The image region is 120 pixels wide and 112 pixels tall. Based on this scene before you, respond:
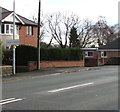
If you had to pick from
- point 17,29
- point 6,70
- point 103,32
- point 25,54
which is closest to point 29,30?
point 17,29

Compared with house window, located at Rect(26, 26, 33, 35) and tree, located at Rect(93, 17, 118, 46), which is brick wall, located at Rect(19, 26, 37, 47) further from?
tree, located at Rect(93, 17, 118, 46)

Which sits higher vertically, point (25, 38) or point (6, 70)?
point (25, 38)

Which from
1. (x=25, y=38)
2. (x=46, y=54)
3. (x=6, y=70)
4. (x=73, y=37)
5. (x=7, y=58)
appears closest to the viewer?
(x=6, y=70)

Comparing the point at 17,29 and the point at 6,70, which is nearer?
the point at 6,70

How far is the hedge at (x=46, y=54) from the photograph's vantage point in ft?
92.3

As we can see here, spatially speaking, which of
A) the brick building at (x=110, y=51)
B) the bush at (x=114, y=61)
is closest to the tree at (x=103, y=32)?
the brick building at (x=110, y=51)

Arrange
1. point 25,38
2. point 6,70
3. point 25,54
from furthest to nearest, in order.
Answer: point 25,38 < point 25,54 < point 6,70

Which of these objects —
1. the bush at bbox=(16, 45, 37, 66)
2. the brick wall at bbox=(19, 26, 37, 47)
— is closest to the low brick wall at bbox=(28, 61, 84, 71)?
the bush at bbox=(16, 45, 37, 66)

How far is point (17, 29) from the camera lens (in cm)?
4022

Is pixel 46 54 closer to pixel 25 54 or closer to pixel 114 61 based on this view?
pixel 25 54

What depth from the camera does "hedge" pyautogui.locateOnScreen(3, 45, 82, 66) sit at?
28125 millimetres

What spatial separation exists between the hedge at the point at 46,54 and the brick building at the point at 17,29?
Result: 6.69 metres

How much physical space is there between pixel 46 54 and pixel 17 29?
11741 mm

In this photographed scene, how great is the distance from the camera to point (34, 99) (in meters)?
10.2
